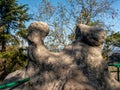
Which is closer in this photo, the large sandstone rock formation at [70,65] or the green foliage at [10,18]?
the large sandstone rock formation at [70,65]

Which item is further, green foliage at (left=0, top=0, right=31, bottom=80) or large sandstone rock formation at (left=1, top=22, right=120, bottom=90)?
green foliage at (left=0, top=0, right=31, bottom=80)

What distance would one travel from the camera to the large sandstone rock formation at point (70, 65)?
3979 mm

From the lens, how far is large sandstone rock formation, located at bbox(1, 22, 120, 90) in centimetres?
398

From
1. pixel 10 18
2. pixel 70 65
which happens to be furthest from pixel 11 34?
pixel 70 65

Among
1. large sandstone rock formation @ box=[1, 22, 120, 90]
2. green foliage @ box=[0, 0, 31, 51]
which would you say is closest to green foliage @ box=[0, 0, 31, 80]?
green foliage @ box=[0, 0, 31, 51]

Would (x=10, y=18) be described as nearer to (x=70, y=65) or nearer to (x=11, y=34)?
(x=11, y=34)

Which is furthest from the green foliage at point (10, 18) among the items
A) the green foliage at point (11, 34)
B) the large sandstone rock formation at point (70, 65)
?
the large sandstone rock formation at point (70, 65)

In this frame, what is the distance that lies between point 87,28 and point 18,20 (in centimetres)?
1367

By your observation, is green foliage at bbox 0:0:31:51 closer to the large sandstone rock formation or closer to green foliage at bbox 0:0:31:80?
green foliage at bbox 0:0:31:80

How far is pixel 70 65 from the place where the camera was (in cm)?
412

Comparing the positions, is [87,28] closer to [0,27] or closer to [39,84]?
[39,84]

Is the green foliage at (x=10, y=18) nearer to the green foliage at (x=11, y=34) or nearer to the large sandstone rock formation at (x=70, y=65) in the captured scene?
the green foliage at (x=11, y=34)

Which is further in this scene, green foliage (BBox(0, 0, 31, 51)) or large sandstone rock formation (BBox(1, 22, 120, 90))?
green foliage (BBox(0, 0, 31, 51))

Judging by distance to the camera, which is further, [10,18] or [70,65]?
[10,18]
